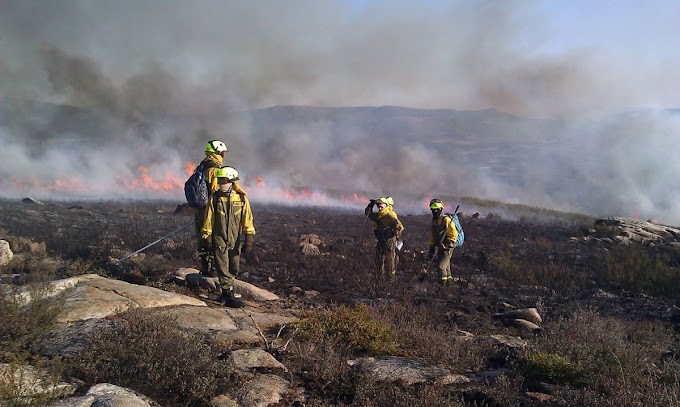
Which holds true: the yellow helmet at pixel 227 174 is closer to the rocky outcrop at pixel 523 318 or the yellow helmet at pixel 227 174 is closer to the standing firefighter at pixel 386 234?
the standing firefighter at pixel 386 234

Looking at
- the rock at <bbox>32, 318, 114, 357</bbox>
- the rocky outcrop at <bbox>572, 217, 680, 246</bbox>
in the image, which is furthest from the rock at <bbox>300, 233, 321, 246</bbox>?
the rock at <bbox>32, 318, 114, 357</bbox>

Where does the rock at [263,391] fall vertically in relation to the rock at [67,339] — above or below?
below

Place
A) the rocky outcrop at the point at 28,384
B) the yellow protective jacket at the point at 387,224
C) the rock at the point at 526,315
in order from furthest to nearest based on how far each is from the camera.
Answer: the yellow protective jacket at the point at 387,224, the rock at the point at 526,315, the rocky outcrop at the point at 28,384

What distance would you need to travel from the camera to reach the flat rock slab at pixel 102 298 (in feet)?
15.6

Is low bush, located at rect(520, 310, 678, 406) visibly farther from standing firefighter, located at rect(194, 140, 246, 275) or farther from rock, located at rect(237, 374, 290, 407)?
standing firefighter, located at rect(194, 140, 246, 275)

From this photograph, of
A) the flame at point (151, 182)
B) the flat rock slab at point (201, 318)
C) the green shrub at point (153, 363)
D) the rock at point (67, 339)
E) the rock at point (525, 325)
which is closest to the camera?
the green shrub at point (153, 363)

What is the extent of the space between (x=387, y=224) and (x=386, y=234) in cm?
21

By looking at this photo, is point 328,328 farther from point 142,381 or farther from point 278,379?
point 142,381

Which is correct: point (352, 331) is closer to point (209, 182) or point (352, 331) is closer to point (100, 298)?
point (100, 298)

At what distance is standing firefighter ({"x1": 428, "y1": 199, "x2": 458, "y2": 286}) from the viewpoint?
9.49m

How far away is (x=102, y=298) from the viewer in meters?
5.21

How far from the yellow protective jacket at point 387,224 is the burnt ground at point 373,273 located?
3.03ft

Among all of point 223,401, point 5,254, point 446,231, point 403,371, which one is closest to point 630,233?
point 446,231

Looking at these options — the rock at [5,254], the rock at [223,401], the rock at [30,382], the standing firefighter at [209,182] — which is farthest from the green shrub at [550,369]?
the rock at [5,254]
